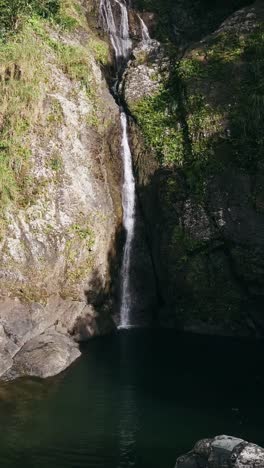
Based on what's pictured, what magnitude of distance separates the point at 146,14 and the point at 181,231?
48.4 feet

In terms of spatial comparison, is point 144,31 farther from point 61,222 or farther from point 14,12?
point 61,222

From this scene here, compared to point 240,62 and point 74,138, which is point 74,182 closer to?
point 74,138

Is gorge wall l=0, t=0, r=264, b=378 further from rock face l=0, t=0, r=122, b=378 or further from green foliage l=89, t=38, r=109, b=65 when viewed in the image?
green foliage l=89, t=38, r=109, b=65

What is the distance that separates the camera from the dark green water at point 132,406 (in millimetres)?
11727

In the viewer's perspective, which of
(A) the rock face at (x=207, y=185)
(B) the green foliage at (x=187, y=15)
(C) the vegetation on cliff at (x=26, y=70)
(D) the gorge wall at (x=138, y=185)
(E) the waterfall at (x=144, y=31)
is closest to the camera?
(D) the gorge wall at (x=138, y=185)

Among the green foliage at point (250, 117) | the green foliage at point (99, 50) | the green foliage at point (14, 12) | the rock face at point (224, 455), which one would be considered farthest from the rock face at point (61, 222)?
the rock face at point (224, 455)

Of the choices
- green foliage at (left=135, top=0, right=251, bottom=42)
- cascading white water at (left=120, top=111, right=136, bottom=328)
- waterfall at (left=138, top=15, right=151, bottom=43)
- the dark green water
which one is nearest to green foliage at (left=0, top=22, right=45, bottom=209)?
cascading white water at (left=120, top=111, right=136, bottom=328)

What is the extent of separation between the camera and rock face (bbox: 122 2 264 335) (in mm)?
21094

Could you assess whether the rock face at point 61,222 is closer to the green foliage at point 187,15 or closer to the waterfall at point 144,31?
the waterfall at point 144,31

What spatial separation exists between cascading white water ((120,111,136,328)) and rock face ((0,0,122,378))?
37 centimetres

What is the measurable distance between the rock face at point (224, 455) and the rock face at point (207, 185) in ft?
38.9

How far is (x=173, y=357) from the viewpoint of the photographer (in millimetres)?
18875

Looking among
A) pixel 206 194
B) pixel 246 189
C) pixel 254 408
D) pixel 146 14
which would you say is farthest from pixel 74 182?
pixel 146 14

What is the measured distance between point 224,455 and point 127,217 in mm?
15295
